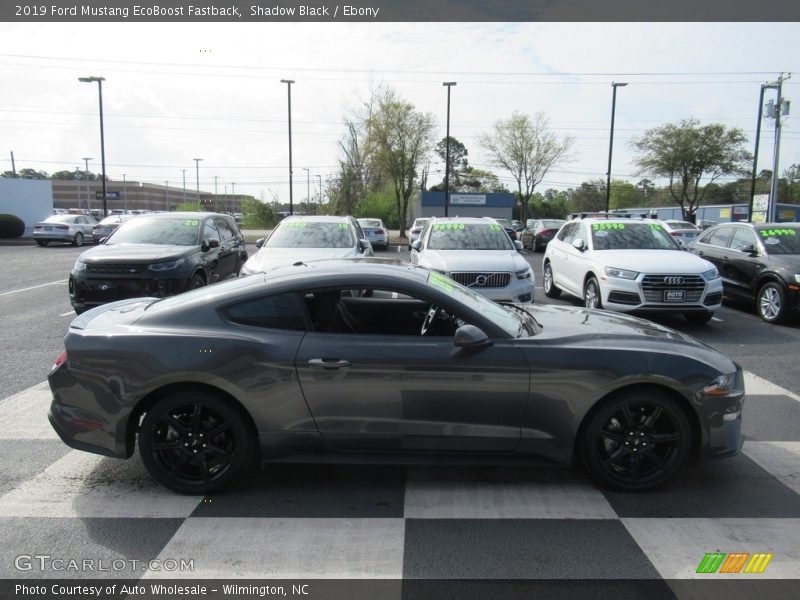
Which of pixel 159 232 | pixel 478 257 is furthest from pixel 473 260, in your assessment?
pixel 159 232

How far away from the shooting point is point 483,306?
4.07 metres

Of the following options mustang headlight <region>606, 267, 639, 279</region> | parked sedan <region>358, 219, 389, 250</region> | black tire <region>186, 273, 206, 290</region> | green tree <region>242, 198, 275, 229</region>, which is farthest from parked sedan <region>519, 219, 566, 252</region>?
green tree <region>242, 198, 275, 229</region>

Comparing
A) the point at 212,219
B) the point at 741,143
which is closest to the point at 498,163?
the point at 741,143

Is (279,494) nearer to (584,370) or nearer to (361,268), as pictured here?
(361,268)

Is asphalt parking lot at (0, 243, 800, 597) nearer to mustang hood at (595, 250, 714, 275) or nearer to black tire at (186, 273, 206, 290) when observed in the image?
mustang hood at (595, 250, 714, 275)

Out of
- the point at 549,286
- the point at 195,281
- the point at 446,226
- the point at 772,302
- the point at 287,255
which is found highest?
the point at 446,226

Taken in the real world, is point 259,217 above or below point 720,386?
above

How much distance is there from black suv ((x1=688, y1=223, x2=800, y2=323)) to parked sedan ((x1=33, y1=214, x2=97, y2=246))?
26949 millimetres

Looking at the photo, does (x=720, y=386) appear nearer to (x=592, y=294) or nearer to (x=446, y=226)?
(x=592, y=294)

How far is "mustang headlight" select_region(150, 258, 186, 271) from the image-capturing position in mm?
8750

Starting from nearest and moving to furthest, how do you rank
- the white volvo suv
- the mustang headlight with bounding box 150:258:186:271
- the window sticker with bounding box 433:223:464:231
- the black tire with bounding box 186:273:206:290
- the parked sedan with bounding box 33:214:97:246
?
the mustang headlight with bounding box 150:258:186:271, the white volvo suv, the black tire with bounding box 186:273:206:290, the window sticker with bounding box 433:223:464:231, the parked sedan with bounding box 33:214:97:246

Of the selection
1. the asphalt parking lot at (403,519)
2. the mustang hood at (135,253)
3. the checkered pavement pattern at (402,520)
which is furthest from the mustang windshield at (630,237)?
the mustang hood at (135,253)

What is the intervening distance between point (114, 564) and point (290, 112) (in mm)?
36383

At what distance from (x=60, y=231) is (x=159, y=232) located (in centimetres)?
2092
